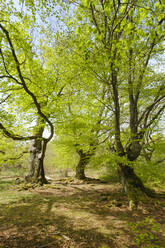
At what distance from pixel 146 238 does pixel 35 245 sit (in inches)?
99.3

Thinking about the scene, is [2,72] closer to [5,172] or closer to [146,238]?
[146,238]

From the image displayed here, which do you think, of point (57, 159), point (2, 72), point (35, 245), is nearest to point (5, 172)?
point (57, 159)

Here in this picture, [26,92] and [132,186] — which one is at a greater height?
[26,92]

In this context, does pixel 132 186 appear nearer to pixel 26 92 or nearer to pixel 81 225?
pixel 81 225

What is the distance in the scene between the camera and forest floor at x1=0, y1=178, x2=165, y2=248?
2.92 meters

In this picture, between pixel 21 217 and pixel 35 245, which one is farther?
pixel 21 217

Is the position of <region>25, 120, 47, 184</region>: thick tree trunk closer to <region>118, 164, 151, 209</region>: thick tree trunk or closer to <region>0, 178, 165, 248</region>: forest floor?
<region>0, 178, 165, 248</region>: forest floor

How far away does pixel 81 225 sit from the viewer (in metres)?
3.72

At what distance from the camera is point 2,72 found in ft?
18.1

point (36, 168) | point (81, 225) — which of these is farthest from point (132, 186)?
point (36, 168)

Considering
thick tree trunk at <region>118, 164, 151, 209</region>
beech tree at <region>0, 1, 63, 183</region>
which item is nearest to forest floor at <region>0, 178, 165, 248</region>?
thick tree trunk at <region>118, 164, 151, 209</region>

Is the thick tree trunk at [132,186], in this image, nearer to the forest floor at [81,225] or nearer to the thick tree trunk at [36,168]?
the forest floor at [81,225]

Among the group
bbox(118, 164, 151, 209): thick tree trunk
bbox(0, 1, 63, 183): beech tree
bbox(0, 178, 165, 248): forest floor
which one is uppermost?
bbox(0, 1, 63, 183): beech tree

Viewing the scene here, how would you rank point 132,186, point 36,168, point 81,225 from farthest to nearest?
point 36,168 < point 132,186 < point 81,225
